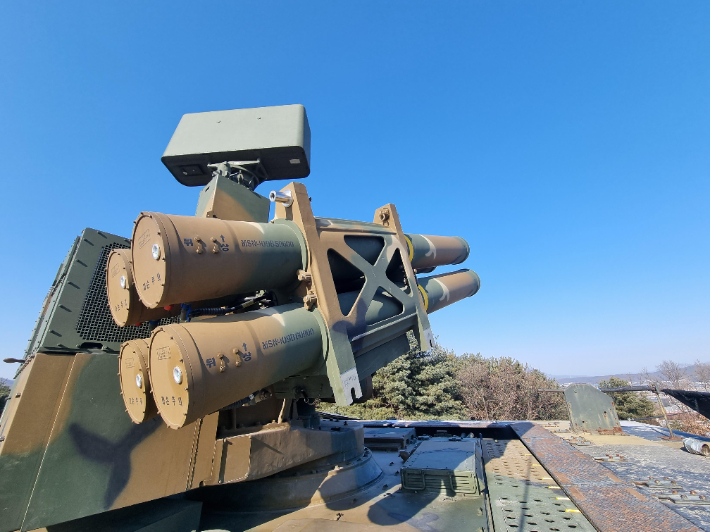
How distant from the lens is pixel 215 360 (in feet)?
9.37

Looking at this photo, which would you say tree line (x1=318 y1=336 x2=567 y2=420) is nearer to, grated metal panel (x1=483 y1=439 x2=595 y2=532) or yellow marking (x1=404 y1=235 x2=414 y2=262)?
grated metal panel (x1=483 y1=439 x2=595 y2=532)

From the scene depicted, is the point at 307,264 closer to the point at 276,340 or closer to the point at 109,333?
the point at 276,340

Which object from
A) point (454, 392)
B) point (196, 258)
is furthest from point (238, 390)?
point (454, 392)

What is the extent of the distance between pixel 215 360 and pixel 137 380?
0.87 meters

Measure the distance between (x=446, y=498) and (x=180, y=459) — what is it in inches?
124

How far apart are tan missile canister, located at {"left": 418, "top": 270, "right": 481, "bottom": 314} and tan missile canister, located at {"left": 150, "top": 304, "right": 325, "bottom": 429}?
321cm

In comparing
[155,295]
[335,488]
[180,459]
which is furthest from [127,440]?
[335,488]

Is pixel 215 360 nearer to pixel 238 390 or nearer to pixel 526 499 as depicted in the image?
pixel 238 390

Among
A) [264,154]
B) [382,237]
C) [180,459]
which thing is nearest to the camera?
[180,459]

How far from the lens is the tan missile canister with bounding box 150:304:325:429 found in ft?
8.98

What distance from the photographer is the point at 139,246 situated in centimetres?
325

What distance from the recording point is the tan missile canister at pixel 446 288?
6627mm

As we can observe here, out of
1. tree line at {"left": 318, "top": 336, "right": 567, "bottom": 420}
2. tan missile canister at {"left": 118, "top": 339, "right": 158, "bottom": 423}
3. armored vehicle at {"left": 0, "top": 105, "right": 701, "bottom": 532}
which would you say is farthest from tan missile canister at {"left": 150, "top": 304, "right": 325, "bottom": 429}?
tree line at {"left": 318, "top": 336, "right": 567, "bottom": 420}

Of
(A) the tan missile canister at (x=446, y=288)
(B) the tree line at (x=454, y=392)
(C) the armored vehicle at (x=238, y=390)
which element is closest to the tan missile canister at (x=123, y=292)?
(C) the armored vehicle at (x=238, y=390)
